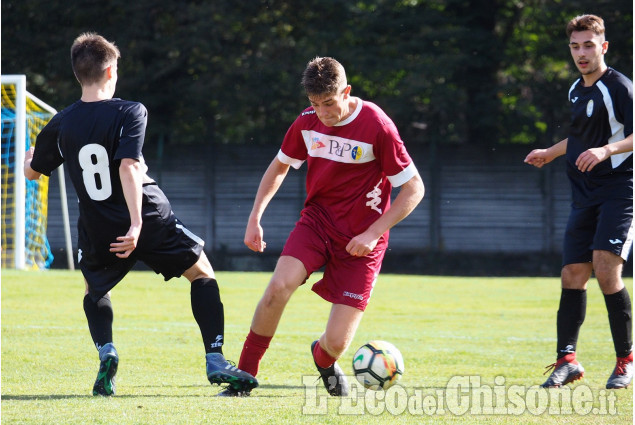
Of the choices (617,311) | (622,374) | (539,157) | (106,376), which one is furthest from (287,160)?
(622,374)

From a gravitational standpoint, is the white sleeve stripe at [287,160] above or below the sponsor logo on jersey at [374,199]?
above

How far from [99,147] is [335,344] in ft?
5.53

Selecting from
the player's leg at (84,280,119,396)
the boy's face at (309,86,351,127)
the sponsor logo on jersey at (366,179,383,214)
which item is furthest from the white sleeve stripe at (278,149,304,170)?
the player's leg at (84,280,119,396)

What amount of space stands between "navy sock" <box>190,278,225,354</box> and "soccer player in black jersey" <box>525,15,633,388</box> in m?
2.06

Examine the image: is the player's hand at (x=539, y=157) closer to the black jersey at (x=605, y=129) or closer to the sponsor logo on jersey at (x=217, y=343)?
the black jersey at (x=605, y=129)

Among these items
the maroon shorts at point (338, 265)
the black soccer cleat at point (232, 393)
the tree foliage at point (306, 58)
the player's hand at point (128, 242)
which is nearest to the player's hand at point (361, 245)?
the maroon shorts at point (338, 265)

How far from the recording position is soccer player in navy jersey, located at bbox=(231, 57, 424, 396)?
5051 millimetres

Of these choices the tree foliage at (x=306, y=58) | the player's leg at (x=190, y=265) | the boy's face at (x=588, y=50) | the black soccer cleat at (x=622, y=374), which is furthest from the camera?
the tree foliage at (x=306, y=58)

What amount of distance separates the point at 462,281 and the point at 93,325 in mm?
11460

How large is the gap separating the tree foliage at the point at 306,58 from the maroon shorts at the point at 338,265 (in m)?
17.6

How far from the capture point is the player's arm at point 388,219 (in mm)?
4863

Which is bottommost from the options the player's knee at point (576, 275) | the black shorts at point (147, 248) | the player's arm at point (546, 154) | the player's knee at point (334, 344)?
the player's knee at point (334, 344)

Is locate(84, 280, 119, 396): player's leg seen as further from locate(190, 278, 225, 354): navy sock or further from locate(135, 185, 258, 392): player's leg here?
locate(190, 278, 225, 354): navy sock

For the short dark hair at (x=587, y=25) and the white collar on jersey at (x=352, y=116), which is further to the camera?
the short dark hair at (x=587, y=25)
